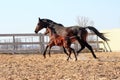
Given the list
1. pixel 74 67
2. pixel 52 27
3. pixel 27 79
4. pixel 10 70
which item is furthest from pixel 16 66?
pixel 52 27

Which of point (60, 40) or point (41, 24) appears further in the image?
point (41, 24)

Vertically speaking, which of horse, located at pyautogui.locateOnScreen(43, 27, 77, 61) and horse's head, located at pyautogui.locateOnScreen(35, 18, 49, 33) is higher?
horse's head, located at pyautogui.locateOnScreen(35, 18, 49, 33)

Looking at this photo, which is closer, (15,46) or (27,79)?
(27,79)

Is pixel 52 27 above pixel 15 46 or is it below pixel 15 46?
above

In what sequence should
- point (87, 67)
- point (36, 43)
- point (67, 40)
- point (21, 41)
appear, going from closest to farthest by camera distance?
point (87, 67), point (67, 40), point (36, 43), point (21, 41)

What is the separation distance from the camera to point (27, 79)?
369 inches

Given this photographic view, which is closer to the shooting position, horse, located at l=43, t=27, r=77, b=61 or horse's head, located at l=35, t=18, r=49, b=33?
horse, located at l=43, t=27, r=77, b=61

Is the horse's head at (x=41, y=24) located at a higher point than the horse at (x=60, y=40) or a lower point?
higher

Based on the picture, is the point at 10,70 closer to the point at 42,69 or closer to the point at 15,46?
the point at 42,69

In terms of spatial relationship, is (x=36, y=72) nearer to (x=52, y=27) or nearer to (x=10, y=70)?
(x=10, y=70)

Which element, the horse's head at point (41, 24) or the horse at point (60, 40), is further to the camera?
the horse's head at point (41, 24)

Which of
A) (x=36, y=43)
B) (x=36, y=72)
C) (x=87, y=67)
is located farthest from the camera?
(x=36, y=43)

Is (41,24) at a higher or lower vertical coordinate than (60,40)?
higher

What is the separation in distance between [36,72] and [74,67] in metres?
1.44
